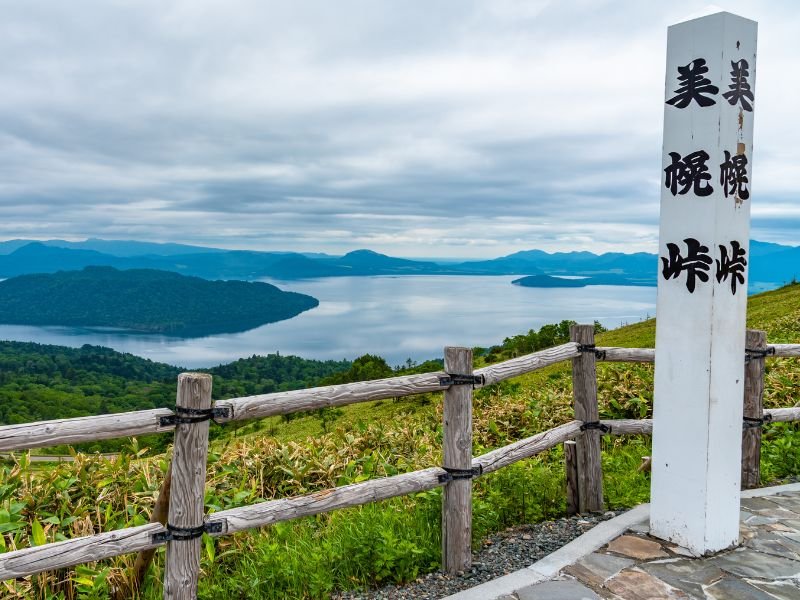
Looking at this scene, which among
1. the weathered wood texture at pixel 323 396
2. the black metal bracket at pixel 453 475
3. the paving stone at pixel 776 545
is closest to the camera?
the weathered wood texture at pixel 323 396

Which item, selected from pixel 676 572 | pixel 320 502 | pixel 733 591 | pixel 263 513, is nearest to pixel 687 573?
pixel 676 572

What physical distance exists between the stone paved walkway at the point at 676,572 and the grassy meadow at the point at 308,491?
818 millimetres

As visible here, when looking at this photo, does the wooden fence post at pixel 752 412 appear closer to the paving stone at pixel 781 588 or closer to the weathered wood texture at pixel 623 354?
the weathered wood texture at pixel 623 354

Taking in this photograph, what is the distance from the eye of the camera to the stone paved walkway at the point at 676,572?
3613mm

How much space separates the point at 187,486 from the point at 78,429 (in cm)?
61

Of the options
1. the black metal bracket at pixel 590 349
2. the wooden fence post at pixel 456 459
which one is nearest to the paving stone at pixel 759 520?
the black metal bracket at pixel 590 349

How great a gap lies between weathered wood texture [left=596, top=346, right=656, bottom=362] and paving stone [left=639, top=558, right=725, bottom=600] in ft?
5.40

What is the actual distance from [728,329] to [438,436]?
4.88 m

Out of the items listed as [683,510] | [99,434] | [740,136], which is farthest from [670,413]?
[99,434]

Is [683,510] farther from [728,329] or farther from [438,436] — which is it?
[438,436]

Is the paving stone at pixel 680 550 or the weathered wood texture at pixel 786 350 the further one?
the weathered wood texture at pixel 786 350

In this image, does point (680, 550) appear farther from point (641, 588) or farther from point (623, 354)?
point (623, 354)

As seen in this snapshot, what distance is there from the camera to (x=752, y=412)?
229 inches

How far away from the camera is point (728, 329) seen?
13.4ft
